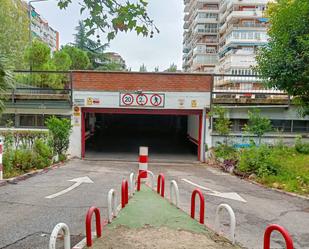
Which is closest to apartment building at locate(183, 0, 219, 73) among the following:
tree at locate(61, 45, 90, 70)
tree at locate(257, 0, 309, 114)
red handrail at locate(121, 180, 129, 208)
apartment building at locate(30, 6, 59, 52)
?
apartment building at locate(30, 6, 59, 52)

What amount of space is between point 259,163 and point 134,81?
867 centimetres

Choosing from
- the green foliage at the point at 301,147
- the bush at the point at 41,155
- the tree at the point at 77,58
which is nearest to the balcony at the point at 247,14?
the tree at the point at 77,58

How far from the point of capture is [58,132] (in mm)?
16422

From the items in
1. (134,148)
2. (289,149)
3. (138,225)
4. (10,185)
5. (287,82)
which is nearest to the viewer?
(138,225)

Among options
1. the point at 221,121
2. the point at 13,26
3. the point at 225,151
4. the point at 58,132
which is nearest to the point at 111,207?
the point at 58,132

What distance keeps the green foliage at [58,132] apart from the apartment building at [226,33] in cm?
3450

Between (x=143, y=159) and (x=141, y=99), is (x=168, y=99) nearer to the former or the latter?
(x=141, y=99)

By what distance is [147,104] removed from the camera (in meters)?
19.1

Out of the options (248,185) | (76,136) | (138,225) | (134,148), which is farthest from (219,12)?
(138,225)

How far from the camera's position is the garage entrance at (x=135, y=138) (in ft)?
65.5

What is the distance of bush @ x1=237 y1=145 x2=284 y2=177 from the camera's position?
12.8 metres

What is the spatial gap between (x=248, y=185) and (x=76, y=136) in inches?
421

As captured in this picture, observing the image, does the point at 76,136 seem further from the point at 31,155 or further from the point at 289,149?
the point at 289,149

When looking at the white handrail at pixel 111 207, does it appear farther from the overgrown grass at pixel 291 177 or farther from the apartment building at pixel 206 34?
the apartment building at pixel 206 34
